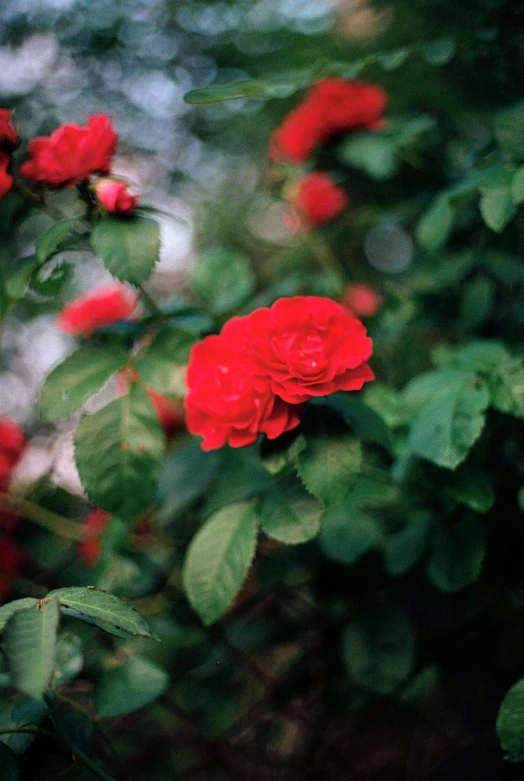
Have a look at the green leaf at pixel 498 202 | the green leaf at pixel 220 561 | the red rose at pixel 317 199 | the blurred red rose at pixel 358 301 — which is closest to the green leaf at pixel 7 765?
the green leaf at pixel 220 561

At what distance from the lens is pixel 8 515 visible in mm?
1403

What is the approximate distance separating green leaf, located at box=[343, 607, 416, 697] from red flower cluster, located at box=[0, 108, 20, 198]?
997 millimetres

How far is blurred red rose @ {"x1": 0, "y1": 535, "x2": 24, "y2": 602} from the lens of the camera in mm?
1270

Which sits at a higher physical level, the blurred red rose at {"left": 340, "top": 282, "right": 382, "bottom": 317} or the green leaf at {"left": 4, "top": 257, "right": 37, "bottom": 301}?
the green leaf at {"left": 4, "top": 257, "right": 37, "bottom": 301}

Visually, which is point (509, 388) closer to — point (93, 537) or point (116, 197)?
point (116, 197)

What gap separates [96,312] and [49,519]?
0.56 meters

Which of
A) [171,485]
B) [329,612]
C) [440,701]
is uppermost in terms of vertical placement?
[171,485]

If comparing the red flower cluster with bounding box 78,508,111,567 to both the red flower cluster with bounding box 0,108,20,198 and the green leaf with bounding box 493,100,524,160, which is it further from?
the green leaf with bounding box 493,100,524,160

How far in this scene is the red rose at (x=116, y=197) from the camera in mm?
766

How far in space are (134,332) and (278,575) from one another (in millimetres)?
604

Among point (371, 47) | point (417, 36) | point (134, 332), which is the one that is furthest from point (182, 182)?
point (134, 332)

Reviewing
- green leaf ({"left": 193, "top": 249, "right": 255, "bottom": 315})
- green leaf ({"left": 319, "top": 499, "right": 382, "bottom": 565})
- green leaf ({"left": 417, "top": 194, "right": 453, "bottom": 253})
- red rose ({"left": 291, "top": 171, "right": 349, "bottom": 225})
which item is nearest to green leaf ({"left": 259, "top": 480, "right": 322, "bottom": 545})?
green leaf ({"left": 319, "top": 499, "right": 382, "bottom": 565})

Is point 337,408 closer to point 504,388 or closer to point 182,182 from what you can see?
point 504,388

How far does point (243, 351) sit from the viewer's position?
2.37 ft
